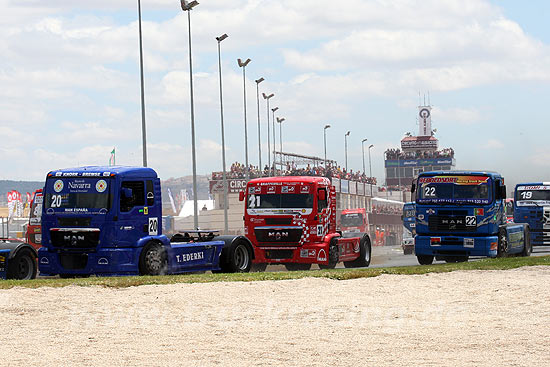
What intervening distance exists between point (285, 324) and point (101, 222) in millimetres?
8199

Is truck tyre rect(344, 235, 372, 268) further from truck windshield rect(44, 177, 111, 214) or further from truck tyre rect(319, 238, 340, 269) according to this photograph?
truck windshield rect(44, 177, 111, 214)

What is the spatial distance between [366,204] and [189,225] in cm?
2587

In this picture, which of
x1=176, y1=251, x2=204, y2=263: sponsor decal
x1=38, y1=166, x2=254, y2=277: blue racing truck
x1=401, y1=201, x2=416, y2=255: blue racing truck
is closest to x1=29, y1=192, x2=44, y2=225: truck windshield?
x1=38, y1=166, x2=254, y2=277: blue racing truck

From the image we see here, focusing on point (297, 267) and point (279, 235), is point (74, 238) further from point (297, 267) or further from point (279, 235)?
point (297, 267)

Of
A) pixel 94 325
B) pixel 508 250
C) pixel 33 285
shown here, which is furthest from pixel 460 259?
pixel 94 325

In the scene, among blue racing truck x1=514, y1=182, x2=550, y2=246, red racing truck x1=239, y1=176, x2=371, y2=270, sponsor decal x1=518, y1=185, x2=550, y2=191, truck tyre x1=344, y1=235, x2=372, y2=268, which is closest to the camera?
red racing truck x1=239, y1=176, x2=371, y2=270

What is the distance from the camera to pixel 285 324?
14172mm

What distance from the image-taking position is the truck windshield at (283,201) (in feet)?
89.2

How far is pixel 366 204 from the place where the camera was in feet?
413

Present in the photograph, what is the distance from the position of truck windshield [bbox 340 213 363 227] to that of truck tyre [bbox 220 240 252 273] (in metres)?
34.0

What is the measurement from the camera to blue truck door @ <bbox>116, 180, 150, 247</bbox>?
839 inches

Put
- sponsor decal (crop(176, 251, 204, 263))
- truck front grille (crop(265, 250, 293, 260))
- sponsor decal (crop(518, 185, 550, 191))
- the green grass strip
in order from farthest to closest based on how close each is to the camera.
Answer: sponsor decal (crop(518, 185, 550, 191)), truck front grille (crop(265, 250, 293, 260)), sponsor decal (crop(176, 251, 204, 263)), the green grass strip

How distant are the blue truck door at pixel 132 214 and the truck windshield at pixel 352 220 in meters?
37.6

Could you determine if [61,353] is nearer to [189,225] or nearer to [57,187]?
[57,187]
